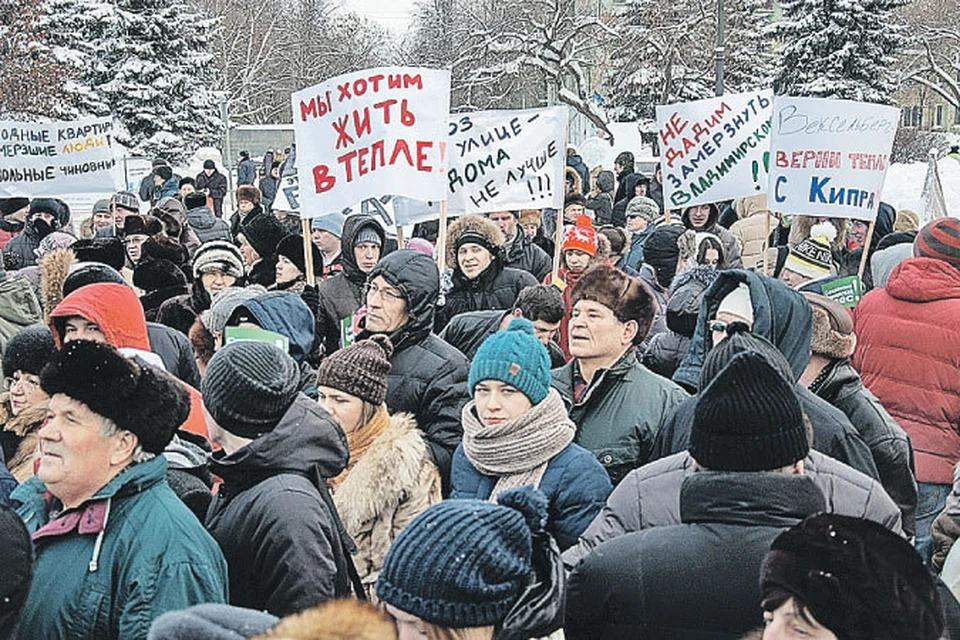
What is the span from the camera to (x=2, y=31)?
2719 centimetres

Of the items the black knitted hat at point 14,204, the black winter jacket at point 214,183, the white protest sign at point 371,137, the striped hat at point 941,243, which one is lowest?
the black winter jacket at point 214,183

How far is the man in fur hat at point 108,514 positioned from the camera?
9.09 ft

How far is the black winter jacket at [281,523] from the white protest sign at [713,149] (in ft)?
21.2

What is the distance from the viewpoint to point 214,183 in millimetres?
24375

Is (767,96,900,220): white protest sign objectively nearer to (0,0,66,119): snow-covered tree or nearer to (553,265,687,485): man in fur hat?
(553,265,687,485): man in fur hat

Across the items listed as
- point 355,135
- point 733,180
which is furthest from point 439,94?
point 733,180

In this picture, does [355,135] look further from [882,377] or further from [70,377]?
[70,377]

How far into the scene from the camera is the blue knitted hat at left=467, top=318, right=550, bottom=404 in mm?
4012

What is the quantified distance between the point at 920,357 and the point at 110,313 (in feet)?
11.5

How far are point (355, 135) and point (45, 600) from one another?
4664 mm

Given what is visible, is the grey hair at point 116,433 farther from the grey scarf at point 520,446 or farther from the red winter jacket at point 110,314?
the red winter jacket at point 110,314

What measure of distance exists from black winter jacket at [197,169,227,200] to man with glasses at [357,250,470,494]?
18568 millimetres

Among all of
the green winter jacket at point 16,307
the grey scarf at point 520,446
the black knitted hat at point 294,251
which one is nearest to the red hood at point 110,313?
the grey scarf at point 520,446

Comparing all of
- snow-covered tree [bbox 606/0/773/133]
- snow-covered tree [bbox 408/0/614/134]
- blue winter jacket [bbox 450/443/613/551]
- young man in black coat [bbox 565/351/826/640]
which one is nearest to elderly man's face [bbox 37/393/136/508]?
young man in black coat [bbox 565/351/826/640]
